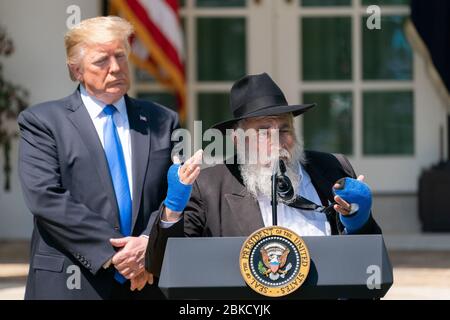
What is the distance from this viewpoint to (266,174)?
3.71m

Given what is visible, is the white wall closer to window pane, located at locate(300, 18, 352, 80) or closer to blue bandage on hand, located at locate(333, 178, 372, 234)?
window pane, located at locate(300, 18, 352, 80)

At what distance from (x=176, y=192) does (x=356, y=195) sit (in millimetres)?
548

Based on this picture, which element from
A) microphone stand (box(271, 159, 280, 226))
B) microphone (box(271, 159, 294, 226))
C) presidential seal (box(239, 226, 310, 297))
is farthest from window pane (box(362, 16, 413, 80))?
presidential seal (box(239, 226, 310, 297))

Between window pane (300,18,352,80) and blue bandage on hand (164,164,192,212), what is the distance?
290 inches

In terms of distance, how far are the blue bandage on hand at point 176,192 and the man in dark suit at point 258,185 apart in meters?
0.07

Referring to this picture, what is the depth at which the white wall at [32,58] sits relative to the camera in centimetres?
1012

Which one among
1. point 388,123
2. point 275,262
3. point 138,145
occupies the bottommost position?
point 388,123

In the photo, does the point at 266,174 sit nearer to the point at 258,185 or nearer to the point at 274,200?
the point at 258,185

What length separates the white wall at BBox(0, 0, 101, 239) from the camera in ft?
33.2

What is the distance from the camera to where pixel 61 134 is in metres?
4.07

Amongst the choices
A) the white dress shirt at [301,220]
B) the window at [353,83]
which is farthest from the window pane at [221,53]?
the white dress shirt at [301,220]

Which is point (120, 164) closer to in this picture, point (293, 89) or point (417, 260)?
point (417, 260)

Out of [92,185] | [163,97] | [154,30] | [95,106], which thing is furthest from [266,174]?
[163,97]

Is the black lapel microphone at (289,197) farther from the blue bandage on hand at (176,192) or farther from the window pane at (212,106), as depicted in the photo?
the window pane at (212,106)
